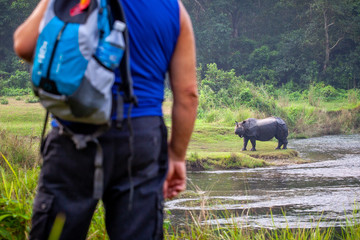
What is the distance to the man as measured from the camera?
110 centimetres

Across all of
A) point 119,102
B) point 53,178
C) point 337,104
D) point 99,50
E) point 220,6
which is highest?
point 220,6

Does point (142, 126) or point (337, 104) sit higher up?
point (142, 126)

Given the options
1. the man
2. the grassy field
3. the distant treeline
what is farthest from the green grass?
A: the distant treeline

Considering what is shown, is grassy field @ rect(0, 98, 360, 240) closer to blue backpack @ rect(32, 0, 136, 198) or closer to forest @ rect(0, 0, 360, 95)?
blue backpack @ rect(32, 0, 136, 198)

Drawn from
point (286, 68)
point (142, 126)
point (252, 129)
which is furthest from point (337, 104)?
point (142, 126)

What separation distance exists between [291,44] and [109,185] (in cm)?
2383

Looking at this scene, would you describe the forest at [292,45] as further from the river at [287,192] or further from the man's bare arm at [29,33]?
the man's bare arm at [29,33]

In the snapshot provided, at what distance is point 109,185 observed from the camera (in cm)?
115

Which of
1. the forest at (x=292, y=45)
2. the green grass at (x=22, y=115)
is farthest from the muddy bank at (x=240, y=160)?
the forest at (x=292, y=45)

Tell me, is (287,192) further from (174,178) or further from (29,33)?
(29,33)

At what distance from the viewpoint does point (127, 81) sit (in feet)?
3.61

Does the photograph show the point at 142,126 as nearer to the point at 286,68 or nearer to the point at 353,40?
the point at 286,68

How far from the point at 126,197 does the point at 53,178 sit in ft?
0.53

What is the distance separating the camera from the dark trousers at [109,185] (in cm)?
110
